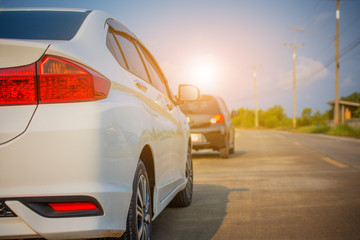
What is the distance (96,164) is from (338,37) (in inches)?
1520

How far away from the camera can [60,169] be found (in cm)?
244

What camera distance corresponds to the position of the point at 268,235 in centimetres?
412

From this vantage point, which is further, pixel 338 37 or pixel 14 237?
pixel 338 37

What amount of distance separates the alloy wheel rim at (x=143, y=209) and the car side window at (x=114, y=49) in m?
0.83

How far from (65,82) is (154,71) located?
2.41m

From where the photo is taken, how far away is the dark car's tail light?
96.9 inches

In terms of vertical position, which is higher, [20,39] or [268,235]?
[20,39]

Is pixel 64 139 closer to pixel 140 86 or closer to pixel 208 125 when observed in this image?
pixel 140 86

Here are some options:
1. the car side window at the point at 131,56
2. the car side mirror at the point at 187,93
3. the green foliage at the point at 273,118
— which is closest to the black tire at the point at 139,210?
the car side window at the point at 131,56

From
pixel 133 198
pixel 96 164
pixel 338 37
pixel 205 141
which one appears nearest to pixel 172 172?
pixel 133 198

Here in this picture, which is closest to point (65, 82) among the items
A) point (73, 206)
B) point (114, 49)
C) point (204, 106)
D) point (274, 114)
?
point (73, 206)

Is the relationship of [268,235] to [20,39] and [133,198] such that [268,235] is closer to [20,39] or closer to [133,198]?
[133,198]

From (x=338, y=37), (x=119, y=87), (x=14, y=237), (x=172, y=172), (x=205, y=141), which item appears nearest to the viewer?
(x=14, y=237)

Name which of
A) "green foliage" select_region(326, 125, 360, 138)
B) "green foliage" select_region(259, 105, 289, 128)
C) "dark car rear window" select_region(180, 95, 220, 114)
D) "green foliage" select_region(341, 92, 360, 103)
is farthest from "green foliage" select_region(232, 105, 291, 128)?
"dark car rear window" select_region(180, 95, 220, 114)
